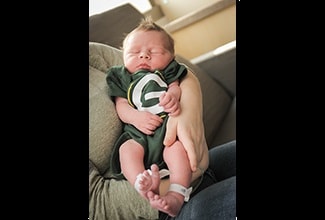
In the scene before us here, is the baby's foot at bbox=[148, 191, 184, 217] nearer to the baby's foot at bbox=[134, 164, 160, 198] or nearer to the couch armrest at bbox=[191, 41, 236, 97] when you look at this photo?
the baby's foot at bbox=[134, 164, 160, 198]

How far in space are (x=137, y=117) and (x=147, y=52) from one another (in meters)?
0.11

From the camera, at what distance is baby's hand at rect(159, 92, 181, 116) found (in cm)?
68

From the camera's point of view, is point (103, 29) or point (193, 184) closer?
point (193, 184)

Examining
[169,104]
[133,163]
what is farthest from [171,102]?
[133,163]

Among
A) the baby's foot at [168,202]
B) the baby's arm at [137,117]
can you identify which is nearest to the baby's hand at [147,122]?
the baby's arm at [137,117]

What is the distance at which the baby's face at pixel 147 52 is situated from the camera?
2.37 feet

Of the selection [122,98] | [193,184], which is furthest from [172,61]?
[193,184]

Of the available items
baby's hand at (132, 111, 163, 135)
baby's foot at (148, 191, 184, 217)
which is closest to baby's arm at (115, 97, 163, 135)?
baby's hand at (132, 111, 163, 135)

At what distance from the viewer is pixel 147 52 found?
2.37 ft

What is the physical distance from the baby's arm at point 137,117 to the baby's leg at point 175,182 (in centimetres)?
4

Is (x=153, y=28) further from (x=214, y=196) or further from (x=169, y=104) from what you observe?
(x=214, y=196)

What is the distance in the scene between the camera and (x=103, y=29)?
793 millimetres

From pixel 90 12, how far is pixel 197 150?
12.3 inches
